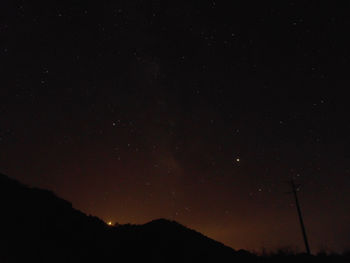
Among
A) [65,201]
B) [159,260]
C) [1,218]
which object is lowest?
[159,260]

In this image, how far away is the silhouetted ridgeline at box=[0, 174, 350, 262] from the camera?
50.9 ft

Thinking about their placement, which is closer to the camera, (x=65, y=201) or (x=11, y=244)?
(x=11, y=244)

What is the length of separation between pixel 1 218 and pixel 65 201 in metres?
5.15

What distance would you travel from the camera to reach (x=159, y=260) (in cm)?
1877

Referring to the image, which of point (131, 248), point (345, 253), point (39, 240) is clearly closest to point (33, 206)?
point (39, 240)

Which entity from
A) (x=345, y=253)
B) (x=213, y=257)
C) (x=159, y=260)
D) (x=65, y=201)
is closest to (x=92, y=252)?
(x=159, y=260)

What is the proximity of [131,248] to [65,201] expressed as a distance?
468cm

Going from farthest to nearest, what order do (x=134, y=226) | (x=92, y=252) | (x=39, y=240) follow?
(x=134, y=226), (x=92, y=252), (x=39, y=240)

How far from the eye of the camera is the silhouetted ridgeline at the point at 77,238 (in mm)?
15508

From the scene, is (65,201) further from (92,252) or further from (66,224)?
(92,252)

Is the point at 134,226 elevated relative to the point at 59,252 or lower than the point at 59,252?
elevated

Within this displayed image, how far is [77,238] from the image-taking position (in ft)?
58.5

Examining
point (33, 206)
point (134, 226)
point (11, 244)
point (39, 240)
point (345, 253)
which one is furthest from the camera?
point (345, 253)

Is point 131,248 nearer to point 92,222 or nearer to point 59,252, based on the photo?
point 92,222
